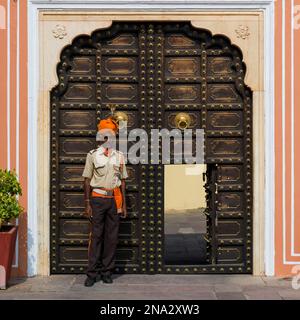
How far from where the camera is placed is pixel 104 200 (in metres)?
6.54

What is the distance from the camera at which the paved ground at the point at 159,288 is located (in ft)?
20.1

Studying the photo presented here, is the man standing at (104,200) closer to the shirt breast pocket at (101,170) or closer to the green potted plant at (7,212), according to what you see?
the shirt breast pocket at (101,170)

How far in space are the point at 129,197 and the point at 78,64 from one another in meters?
1.51

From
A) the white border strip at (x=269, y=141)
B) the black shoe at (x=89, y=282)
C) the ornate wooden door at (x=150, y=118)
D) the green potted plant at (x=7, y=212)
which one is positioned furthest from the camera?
the ornate wooden door at (x=150, y=118)

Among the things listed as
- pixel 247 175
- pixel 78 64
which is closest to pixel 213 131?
pixel 247 175

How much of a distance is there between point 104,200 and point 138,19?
192cm

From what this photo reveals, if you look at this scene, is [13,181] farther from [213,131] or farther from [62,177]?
[213,131]

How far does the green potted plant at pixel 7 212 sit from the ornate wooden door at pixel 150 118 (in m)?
0.65

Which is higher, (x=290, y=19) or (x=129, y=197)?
(x=290, y=19)

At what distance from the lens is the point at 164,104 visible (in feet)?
23.1

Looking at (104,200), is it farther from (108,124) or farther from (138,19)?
(138,19)

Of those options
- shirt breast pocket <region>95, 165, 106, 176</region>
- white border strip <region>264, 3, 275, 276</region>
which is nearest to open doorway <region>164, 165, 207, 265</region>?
white border strip <region>264, 3, 275, 276</region>

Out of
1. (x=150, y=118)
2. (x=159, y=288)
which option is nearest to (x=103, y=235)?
(x=159, y=288)

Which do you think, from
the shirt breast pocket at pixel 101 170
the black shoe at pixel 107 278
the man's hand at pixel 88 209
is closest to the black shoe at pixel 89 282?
the black shoe at pixel 107 278
